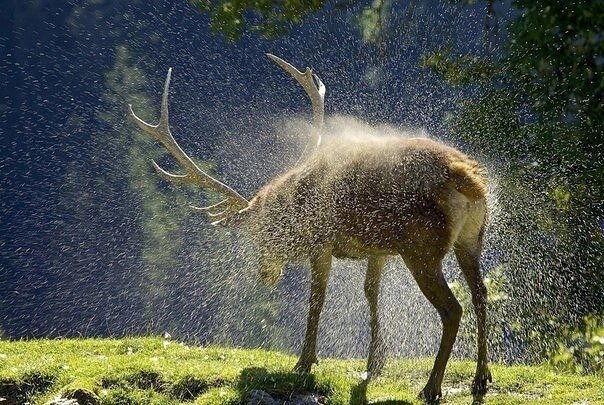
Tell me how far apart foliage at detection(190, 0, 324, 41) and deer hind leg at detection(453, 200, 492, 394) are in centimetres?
395

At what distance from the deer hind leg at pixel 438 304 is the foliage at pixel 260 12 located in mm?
4362

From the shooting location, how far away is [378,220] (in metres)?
5.95

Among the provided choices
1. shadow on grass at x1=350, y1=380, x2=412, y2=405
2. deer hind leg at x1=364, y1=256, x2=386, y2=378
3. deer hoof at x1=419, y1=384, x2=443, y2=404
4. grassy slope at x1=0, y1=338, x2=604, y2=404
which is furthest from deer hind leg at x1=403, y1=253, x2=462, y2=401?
deer hind leg at x1=364, y1=256, x2=386, y2=378

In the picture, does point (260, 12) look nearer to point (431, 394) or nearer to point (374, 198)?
point (374, 198)

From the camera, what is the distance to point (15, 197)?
1764 inches

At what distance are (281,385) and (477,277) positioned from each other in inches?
72.3

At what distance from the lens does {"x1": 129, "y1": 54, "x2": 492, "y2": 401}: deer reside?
572cm

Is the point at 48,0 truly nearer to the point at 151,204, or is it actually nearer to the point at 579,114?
the point at 151,204

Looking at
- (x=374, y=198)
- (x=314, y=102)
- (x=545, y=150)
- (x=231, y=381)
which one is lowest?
(x=231, y=381)

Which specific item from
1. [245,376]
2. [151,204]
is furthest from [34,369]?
[151,204]

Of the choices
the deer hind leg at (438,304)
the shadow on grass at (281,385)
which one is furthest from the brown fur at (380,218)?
the shadow on grass at (281,385)

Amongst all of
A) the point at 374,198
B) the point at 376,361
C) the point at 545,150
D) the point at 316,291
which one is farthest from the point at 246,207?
the point at 545,150

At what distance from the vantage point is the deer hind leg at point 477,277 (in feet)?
19.9

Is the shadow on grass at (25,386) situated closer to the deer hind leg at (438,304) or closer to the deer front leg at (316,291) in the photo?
the deer front leg at (316,291)
